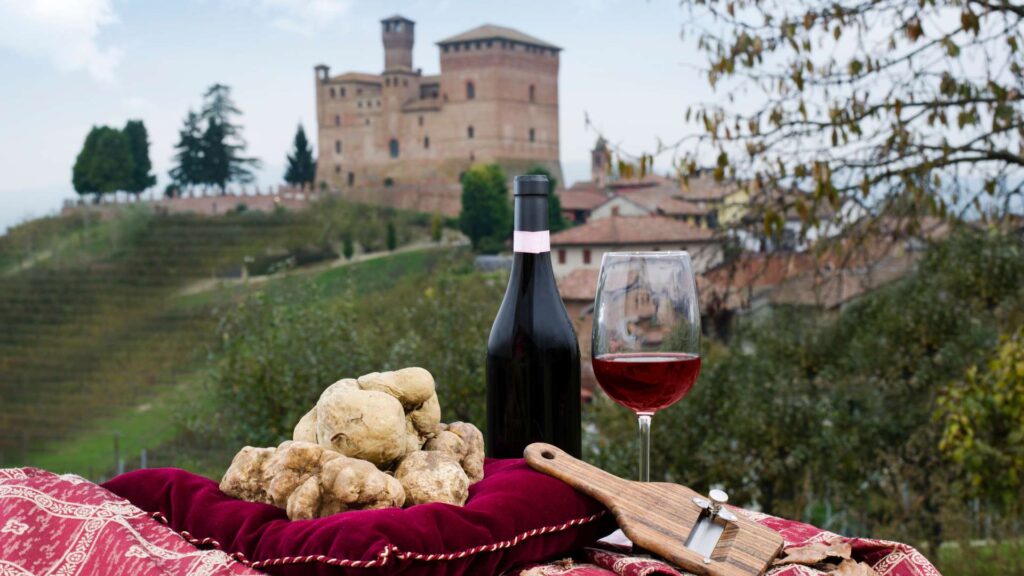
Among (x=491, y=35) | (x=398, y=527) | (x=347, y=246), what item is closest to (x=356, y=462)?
(x=398, y=527)

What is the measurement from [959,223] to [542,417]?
358cm

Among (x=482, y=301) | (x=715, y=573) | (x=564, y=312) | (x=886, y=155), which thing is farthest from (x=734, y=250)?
(x=482, y=301)

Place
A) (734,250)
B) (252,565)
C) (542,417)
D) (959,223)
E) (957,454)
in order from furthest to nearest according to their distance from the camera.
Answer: (957,454), (734,250), (959,223), (542,417), (252,565)

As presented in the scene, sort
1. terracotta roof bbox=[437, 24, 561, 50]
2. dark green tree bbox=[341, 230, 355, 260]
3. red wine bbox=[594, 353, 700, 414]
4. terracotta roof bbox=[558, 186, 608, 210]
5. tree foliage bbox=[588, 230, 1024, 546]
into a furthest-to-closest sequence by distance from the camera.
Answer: terracotta roof bbox=[437, 24, 561, 50] < terracotta roof bbox=[558, 186, 608, 210] < dark green tree bbox=[341, 230, 355, 260] < tree foliage bbox=[588, 230, 1024, 546] < red wine bbox=[594, 353, 700, 414]

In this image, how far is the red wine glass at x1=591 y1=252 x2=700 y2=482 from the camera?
1.30 metres

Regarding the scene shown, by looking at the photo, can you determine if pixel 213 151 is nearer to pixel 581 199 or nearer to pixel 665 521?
pixel 581 199

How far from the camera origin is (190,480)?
1179 millimetres

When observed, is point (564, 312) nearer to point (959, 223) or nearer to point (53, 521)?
point (53, 521)

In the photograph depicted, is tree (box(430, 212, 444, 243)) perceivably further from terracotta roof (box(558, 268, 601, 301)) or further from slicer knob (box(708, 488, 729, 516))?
slicer knob (box(708, 488, 729, 516))

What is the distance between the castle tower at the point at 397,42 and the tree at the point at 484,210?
35.1 ft

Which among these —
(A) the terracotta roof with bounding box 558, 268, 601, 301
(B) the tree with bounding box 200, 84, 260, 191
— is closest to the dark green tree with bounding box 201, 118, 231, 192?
(B) the tree with bounding box 200, 84, 260, 191

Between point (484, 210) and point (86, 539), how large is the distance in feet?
146

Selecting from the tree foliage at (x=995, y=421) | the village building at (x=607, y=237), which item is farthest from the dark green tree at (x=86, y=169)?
the tree foliage at (x=995, y=421)

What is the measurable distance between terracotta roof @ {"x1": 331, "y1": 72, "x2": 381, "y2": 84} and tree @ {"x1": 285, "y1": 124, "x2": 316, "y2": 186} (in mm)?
3193
